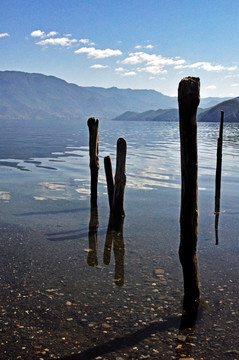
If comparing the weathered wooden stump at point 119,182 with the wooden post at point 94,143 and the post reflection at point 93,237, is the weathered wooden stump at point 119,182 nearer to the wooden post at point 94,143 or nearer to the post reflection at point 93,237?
the wooden post at point 94,143

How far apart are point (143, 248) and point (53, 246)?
2898 mm

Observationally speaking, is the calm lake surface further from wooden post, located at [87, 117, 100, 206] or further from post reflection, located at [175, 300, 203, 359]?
wooden post, located at [87, 117, 100, 206]

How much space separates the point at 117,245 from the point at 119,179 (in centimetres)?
260

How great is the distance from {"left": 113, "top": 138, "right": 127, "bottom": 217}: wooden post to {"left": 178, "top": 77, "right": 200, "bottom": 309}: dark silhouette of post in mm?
6145

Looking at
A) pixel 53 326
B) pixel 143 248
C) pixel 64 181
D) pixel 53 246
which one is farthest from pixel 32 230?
pixel 64 181

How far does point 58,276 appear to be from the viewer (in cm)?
980

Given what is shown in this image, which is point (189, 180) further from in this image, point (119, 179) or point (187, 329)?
point (119, 179)

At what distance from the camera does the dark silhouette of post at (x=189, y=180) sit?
7191mm

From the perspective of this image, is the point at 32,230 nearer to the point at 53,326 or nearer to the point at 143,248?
the point at 143,248

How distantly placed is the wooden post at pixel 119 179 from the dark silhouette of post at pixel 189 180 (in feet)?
20.2

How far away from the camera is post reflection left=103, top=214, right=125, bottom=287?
1018cm

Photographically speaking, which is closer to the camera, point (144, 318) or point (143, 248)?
point (144, 318)

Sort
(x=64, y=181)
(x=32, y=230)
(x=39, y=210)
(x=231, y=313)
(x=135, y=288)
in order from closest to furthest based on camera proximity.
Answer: (x=231, y=313) → (x=135, y=288) → (x=32, y=230) → (x=39, y=210) → (x=64, y=181)

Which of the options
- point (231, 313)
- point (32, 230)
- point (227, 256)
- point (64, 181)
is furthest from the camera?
point (64, 181)
